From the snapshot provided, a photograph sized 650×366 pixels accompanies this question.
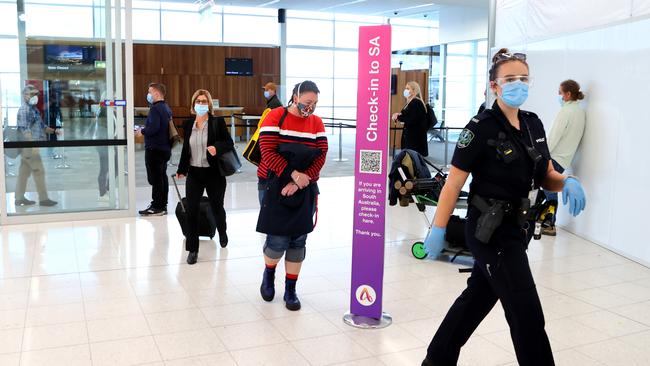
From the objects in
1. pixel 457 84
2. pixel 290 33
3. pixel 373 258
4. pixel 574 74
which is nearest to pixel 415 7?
pixel 457 84

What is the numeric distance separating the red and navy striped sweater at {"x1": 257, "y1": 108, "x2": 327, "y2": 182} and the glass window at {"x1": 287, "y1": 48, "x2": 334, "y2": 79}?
1783 centimetres

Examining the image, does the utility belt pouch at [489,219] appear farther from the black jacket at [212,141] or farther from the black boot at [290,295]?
the black jacket at [212,141]

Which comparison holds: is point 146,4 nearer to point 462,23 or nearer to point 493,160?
point 462,23

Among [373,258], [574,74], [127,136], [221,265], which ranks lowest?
[221,265]

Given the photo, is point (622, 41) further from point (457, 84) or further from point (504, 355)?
point (457, 84)

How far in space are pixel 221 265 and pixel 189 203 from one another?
593 mm

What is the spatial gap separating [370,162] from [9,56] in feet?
16.7

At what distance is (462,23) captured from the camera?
52.8 feet

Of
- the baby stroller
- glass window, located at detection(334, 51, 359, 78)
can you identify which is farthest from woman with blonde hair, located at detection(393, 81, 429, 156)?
glass window, located at detection(334, 51, 359, 78)

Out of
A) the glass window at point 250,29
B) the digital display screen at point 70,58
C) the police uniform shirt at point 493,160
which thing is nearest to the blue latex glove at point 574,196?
the police uniform shirt at point 493,160

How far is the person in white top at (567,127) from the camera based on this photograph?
6.59m

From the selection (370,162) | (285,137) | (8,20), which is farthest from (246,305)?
(8,20)

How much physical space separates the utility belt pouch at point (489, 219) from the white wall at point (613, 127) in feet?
11.6

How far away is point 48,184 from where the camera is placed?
741 centimetres
